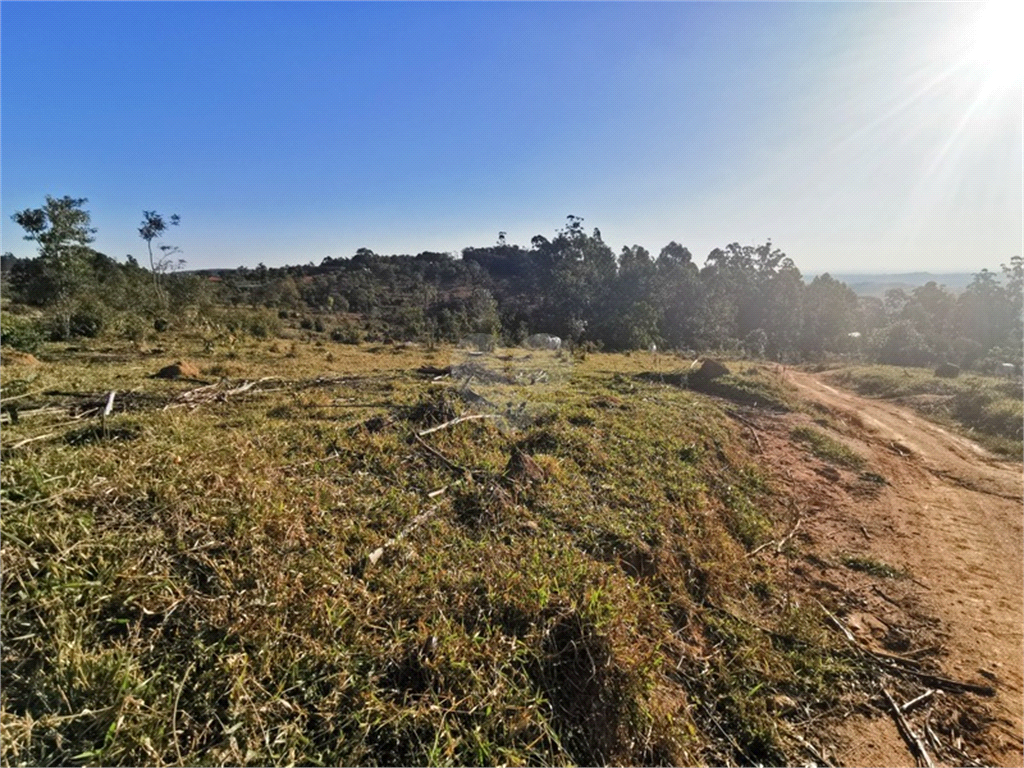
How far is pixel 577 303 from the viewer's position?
37.0 meters

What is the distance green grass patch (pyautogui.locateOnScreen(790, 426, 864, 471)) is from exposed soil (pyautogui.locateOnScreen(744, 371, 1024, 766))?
0.68 feet

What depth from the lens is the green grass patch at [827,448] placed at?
8.16 meters

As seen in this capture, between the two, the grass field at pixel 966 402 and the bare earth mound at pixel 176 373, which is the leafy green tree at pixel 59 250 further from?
the grass field at pixel 966 402

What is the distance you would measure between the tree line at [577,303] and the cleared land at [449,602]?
41.8 feet

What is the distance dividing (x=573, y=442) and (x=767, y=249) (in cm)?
4593

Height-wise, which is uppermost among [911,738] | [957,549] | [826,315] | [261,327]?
[261,327]

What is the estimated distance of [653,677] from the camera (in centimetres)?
260

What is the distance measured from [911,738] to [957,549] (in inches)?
152

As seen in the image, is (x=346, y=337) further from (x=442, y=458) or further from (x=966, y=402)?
(x=966, y=402)

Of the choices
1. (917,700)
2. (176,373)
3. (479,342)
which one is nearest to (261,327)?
(479,342)

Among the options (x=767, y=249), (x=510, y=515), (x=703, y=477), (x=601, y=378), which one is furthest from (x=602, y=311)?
(x=510, y=515)

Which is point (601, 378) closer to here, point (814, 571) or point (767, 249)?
point (814, 571)

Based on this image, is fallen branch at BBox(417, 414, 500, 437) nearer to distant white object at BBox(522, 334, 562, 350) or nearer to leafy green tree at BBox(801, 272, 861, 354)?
distant white object at BBox(522, 334, 562, 350)

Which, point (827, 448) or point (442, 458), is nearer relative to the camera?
point (442, 458)
